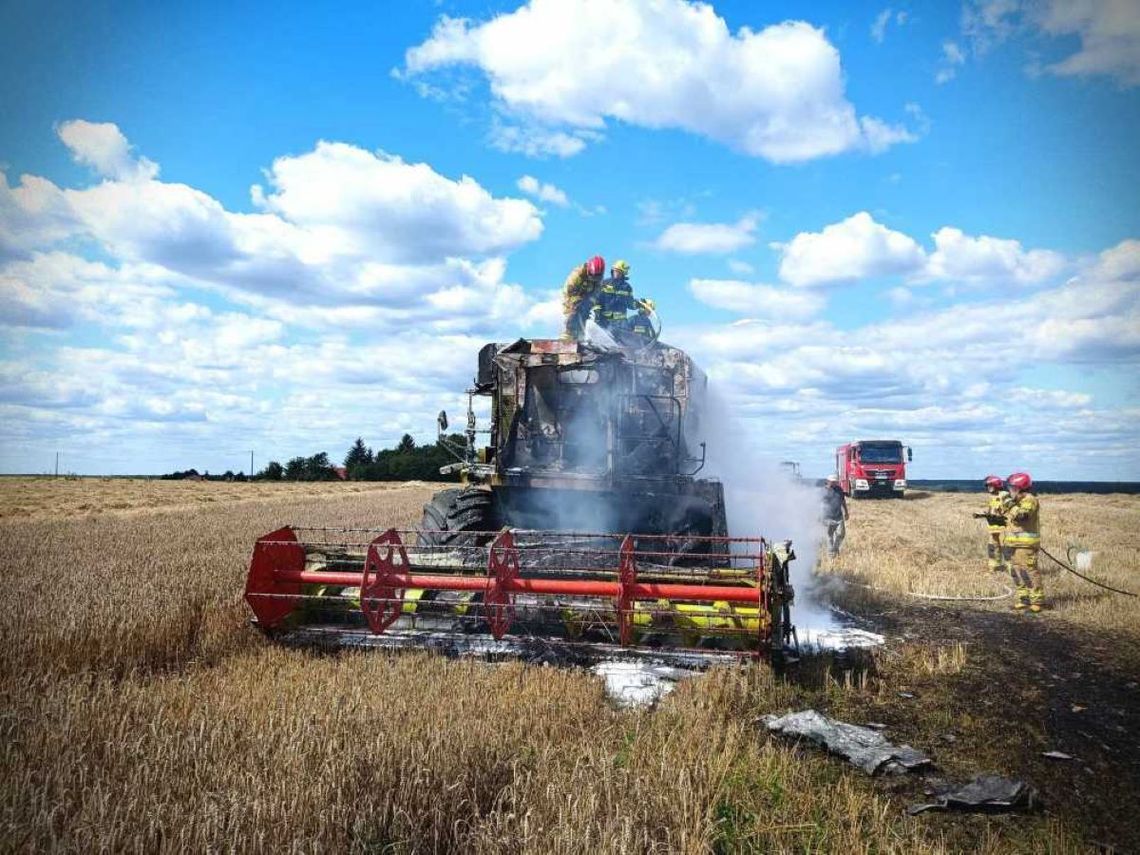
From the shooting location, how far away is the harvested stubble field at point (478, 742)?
313 centimetres

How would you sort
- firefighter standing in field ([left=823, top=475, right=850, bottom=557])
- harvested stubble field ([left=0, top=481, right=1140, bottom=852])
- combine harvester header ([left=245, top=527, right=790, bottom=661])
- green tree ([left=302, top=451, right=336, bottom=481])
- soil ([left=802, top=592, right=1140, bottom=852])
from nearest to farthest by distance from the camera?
harvested stubble field ([left=0, top=481, right=1140, bottom=852]) < soil ([left=802, top=592, right=1140, bottom=852]) < combine harvester header ([left=245, top=527, right=790, bottom=661]) < firefighter standing in field ([left=823, top=475, right=850, bottom=557]) < green tree ([left=302, top=451, right=336, bottom=481])

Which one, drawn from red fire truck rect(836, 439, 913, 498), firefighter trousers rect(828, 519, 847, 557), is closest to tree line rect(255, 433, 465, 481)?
red fire truck rect(836, 439, 913, 498)

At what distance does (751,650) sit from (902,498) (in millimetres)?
33758

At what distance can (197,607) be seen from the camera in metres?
7.36

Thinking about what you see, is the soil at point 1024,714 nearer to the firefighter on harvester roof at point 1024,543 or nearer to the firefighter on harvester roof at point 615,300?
the firefighter on harvester roof at point 1024,543

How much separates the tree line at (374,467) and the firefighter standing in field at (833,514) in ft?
131

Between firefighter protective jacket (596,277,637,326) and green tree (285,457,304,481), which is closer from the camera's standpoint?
firefighter protective jacket (596,277,637,326)

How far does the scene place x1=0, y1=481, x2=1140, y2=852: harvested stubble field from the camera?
3.13 m

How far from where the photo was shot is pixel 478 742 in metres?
4.07

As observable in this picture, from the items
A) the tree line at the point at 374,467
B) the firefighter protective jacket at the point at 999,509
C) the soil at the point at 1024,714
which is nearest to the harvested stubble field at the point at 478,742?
the soil at the point at 1024,714

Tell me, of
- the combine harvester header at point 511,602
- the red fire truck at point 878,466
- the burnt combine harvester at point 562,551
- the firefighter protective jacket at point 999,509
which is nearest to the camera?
the combine harvester header at point 511,602

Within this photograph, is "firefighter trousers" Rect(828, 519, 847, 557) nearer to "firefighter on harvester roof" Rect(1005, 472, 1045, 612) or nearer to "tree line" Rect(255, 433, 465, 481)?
"firefighter on harvester roof" Rect(1005, 472, 1045, 612)

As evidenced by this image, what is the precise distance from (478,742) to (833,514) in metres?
11.6

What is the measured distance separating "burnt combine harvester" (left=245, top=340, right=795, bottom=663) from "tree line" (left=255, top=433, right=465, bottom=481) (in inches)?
1735
